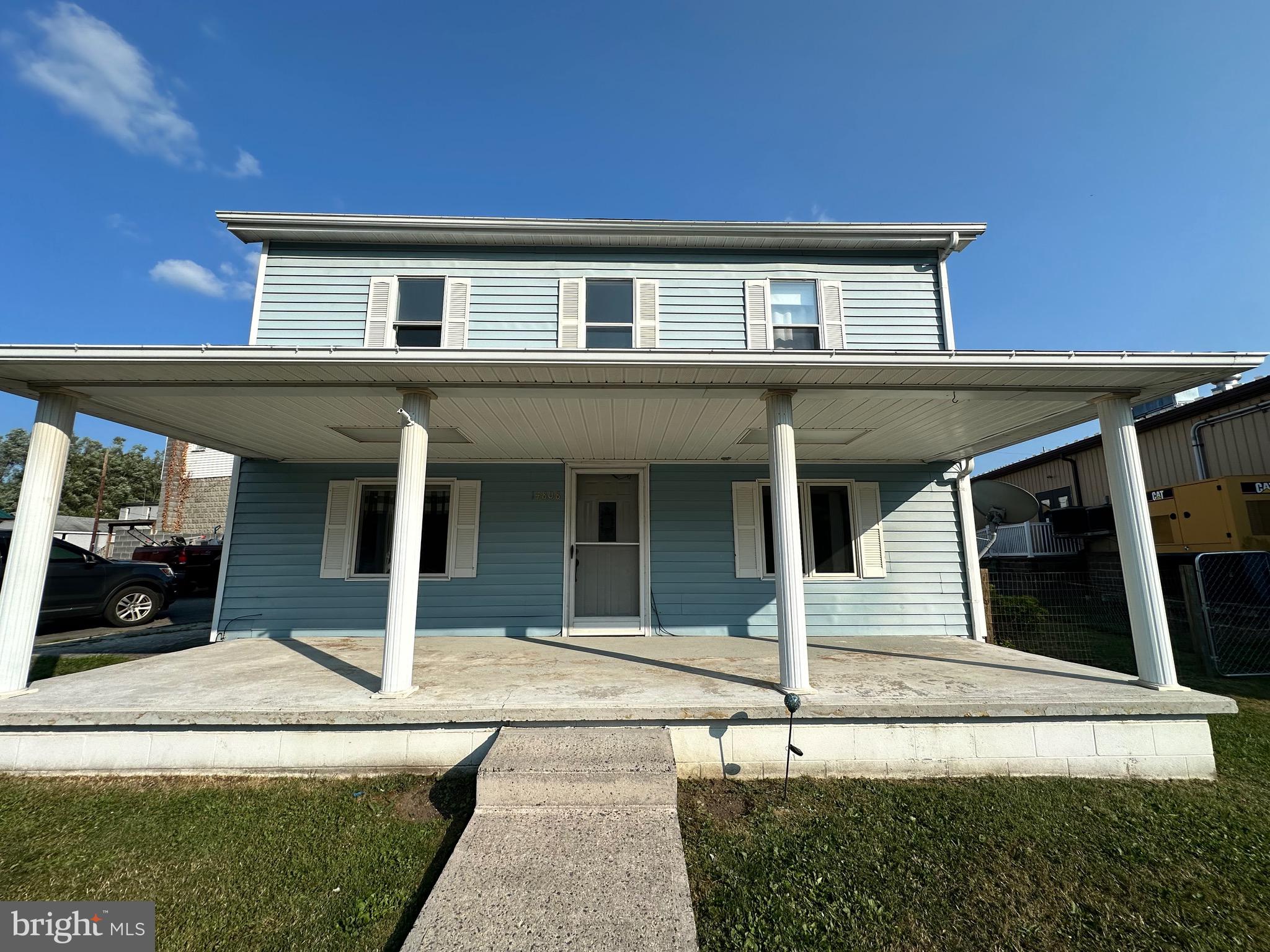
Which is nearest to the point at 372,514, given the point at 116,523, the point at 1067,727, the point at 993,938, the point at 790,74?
the point at 993,938

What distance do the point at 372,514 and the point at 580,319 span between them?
354 centimetres

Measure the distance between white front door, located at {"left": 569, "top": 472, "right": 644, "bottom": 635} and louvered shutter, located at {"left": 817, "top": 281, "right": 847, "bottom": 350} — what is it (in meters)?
2.92

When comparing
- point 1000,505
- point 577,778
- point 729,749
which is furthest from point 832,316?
point 577,778

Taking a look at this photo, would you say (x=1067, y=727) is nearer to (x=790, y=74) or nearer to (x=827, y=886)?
(x=827, y=886)

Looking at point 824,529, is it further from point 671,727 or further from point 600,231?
point 600,231

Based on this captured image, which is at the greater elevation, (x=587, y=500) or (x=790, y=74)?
(x=790, y=74)

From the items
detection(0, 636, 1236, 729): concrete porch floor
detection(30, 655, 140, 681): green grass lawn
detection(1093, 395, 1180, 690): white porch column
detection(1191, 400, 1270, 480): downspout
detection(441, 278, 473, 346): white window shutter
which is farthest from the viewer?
detection(1191, 400, 1270, 480): downspout

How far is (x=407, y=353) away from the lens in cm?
343

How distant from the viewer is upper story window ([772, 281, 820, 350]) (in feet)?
21.5

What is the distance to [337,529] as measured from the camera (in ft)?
20.1

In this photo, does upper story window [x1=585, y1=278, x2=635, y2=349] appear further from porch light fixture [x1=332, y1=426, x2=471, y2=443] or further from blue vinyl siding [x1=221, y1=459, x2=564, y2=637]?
porch light fixture [x1=332, y1=426, x2=471, y2=443]

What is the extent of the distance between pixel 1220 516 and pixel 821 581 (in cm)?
704

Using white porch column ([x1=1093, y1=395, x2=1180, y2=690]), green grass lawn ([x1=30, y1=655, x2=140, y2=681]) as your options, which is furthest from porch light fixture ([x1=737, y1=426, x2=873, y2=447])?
green grass lawn ([x1=30, y1=655, x2=140, y2=681])

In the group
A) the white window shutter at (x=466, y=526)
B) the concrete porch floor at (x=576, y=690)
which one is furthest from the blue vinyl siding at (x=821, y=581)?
the white window shutter at (x=466, y=526)
